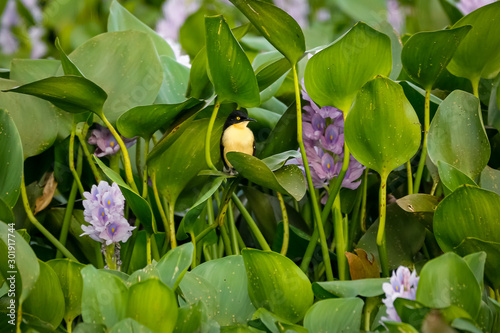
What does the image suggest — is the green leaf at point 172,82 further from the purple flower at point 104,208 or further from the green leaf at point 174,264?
the green leaf at point 174,264

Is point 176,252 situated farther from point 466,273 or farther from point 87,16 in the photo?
point 87,16

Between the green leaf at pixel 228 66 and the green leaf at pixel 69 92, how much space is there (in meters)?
0.20

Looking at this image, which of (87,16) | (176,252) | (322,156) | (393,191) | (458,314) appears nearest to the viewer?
(458,314)

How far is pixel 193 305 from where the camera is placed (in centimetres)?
90

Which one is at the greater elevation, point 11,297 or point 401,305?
point 401,305

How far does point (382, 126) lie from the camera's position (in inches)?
→ 41.0

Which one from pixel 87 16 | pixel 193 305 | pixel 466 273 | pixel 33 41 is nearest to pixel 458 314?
pixel 466 273

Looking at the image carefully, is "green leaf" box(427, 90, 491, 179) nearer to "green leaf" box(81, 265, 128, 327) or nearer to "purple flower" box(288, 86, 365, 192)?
"purple flower" box(288, 86, 365, 192)

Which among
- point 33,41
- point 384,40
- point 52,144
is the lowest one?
point 33,41

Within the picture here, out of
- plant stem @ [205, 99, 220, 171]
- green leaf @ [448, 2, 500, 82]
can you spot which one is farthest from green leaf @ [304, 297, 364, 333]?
green leaf @ [448, 2, 500, 82]

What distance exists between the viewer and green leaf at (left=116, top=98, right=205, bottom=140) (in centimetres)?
112

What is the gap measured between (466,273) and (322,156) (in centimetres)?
43

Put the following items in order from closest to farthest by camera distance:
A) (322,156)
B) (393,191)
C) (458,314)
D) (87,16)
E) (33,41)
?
(458,314) < (322,156) < (393,191) < (33,41) < (87,16)

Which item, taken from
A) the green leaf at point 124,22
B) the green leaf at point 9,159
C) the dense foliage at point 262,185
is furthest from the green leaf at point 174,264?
the green leaf at point 124,22
